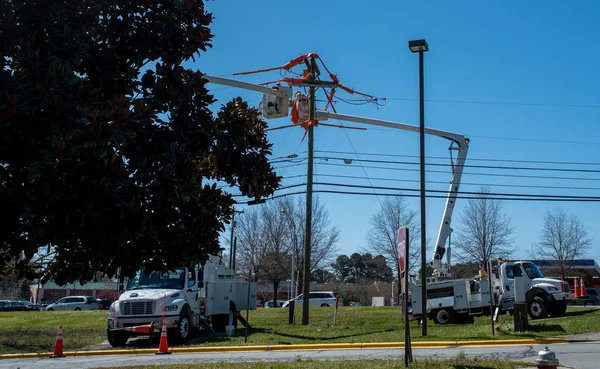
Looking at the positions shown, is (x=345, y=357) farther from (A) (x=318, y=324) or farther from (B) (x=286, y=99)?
(B) (x=286, y=99)

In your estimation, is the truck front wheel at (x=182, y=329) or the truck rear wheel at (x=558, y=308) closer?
the truck front wheel at (x=182, y=329)

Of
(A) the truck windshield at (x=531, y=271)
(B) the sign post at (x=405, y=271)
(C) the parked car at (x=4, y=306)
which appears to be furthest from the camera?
(C) the parked car at (x=4, y=306)

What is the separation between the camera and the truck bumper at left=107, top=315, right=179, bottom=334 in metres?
17.7

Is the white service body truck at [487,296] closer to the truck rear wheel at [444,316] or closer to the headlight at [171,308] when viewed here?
the truck rear wheel at [444,316]

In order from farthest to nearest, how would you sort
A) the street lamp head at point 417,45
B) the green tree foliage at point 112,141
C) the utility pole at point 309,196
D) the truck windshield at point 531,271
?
the truck windshield at point 531,271
the utility pole at point 309,196
the street lamp head at point 417,45
the green tree foliage at point 112,141

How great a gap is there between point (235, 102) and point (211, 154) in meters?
0.68

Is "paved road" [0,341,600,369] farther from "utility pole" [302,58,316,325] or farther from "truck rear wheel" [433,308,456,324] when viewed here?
"truck rear wheel" [433,308,456,324]

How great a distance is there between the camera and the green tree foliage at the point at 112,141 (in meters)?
4.73

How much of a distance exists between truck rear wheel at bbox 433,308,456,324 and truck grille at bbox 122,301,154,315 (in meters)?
10.6

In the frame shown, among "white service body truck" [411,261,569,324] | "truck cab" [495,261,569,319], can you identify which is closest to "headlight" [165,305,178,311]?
"white service body truck" [411,261,569,324]

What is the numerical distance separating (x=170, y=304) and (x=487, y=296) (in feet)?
37.2

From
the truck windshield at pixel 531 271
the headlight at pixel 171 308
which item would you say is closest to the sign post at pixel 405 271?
the headlight at pixel 171 308

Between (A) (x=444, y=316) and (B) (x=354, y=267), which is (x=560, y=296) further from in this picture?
(B) (x=354, y=267)

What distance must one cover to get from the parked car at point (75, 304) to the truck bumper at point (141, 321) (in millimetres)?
34213
